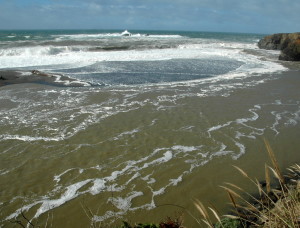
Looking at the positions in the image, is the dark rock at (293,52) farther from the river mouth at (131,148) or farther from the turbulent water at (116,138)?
the river mouth at (131,148)

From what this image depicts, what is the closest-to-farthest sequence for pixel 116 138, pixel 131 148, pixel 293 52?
pixel 131 148, pixel 116 138, pixel 293 52

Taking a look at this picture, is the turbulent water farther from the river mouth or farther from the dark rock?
the dark rock

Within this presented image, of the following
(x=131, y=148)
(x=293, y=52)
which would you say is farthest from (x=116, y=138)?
(x=293, y=52)

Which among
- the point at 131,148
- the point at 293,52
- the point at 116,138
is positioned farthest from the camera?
the point at 293,52

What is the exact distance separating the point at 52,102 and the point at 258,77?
1053 cm

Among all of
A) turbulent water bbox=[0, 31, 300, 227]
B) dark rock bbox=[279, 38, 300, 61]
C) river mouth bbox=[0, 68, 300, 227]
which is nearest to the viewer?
river mouth bbox=[0, 68, 300, 227]

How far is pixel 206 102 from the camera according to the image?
32.5 feet

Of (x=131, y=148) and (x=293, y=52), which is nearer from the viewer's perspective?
(x=131, y=148)

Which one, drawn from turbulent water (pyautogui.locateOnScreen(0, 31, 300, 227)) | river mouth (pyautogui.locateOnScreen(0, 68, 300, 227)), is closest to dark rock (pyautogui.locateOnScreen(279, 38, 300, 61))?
turbulent water (pyautogui.locateOnScreen(0, 31, 300, 227))

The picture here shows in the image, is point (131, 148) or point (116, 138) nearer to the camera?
point (131, 148)

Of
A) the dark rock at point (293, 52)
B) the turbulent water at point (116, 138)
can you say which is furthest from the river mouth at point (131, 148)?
the dark rock at point (293, 52)

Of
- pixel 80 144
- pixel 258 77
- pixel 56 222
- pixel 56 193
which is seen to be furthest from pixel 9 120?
pixel 258 77

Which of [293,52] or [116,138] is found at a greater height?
[293,52]

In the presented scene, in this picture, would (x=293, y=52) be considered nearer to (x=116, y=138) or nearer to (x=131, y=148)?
(x=116, y=138)
